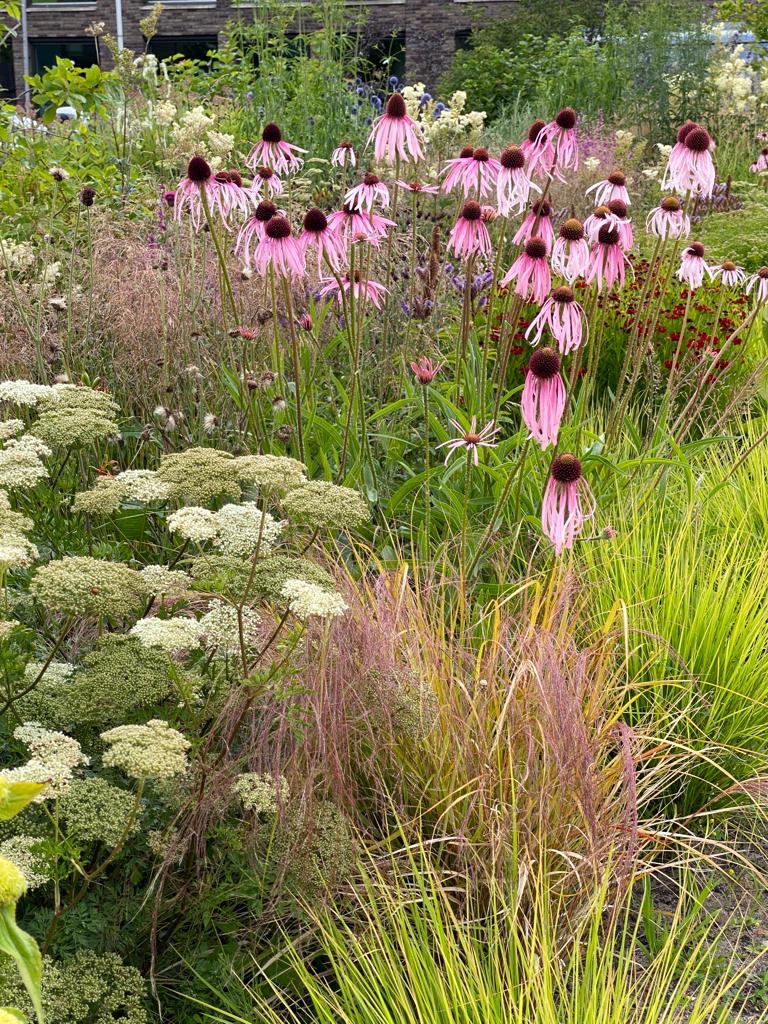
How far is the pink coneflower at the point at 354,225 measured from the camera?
3240mm

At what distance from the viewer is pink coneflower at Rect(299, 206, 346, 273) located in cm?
311

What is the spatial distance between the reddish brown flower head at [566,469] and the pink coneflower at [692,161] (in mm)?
1304

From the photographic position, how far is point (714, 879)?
8.22 ft

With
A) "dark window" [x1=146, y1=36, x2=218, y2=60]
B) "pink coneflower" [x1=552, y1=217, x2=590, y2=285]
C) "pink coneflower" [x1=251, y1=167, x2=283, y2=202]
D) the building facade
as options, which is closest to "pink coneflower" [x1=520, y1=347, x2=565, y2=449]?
"pink coneflower" [x1=552, y1=217, x2=590, y2=285]

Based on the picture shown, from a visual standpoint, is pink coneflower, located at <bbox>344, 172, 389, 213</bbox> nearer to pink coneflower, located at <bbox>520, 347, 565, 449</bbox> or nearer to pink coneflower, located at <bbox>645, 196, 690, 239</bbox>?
pink coneflower, located at <bbox>645, 196, 690, 239</bbox>

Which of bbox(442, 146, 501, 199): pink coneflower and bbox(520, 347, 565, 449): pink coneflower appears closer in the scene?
bbox(520, 347, 565, 449): pink coneflower

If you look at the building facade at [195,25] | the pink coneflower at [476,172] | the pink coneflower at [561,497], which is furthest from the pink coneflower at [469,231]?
the building facade at [195,25]

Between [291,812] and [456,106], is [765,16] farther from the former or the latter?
[291,812]

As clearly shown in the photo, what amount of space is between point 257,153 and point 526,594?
164 cm

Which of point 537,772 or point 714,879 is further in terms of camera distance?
point 714,879

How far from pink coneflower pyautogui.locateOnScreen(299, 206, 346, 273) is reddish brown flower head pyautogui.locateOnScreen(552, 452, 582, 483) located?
3.78 feet

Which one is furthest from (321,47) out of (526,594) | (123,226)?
(526,594)

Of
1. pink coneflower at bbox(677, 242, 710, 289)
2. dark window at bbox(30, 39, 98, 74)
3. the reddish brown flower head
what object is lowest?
dark window at bbox(30, 39, 98, 74)

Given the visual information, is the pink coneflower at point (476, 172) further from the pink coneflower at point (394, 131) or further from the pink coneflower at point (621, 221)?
the pink coneflower at point (621, 221)
